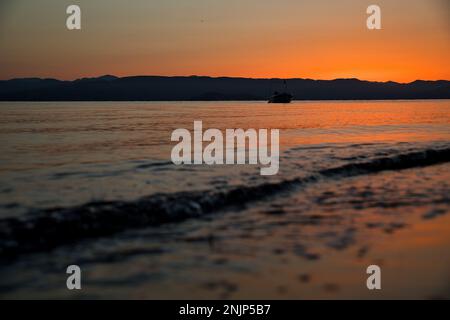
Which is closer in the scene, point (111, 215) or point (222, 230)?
point (222, 230)

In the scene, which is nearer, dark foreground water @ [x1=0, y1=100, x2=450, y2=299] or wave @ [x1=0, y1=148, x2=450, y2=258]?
dark foreground water @ [x1=0, y1=100, x2=450, y2=299]

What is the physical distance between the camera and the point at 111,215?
1120cm

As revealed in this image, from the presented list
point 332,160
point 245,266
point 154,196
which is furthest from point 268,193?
point 332,160

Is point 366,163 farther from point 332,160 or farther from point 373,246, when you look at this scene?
point 373,246

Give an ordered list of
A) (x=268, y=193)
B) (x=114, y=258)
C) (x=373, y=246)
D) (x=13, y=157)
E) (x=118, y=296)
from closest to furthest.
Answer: (x=118, y=296)
(x=114, y=258)
(x=373, y=246)
(x=268, y=193)
(x=13, y=157)

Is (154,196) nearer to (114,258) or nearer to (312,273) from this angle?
(114,258)

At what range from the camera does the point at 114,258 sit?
8062 mm

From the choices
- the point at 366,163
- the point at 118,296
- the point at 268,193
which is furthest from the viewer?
the point at 366,163

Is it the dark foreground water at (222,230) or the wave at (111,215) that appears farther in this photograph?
the wave at (111,215)

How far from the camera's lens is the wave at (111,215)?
31.1 feet

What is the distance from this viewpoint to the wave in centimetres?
947
